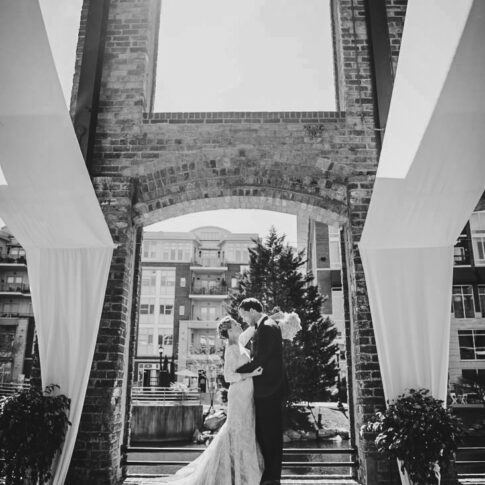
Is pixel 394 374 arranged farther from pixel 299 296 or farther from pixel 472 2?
pixel 299 296

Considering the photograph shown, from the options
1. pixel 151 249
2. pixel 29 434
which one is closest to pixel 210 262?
pixel 151 249

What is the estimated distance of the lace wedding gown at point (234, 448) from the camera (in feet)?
13.9

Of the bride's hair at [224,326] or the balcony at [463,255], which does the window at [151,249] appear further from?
the bride's hair at [224,326]

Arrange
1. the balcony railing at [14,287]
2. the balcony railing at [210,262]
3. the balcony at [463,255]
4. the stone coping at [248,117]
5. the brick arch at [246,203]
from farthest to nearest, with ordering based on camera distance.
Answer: the balcony railing at [210,262] → the balcony railing at [14,287] → the balcony at [463,255] → the stone coping at [248,117] → the brick arch at [246,203]

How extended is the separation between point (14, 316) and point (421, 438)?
39814 millimetres

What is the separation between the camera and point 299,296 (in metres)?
15.5

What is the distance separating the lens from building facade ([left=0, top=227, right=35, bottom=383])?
34969mm

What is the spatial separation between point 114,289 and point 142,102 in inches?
96.3

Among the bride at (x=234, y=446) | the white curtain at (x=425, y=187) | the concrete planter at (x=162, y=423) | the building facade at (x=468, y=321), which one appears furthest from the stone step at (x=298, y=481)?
the building facade at (x=468, y=321)

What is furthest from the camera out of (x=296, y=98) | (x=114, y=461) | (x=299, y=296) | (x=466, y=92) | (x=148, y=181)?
(x=299, y=296)

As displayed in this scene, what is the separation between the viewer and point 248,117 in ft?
18.9

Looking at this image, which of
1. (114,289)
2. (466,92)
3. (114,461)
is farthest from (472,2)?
(114,461)

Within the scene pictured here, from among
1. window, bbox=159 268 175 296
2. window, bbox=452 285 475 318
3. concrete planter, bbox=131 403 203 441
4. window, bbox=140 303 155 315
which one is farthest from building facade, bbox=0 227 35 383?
window, bbox=452 285 475 318

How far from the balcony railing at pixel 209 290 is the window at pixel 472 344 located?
22.2 metres
